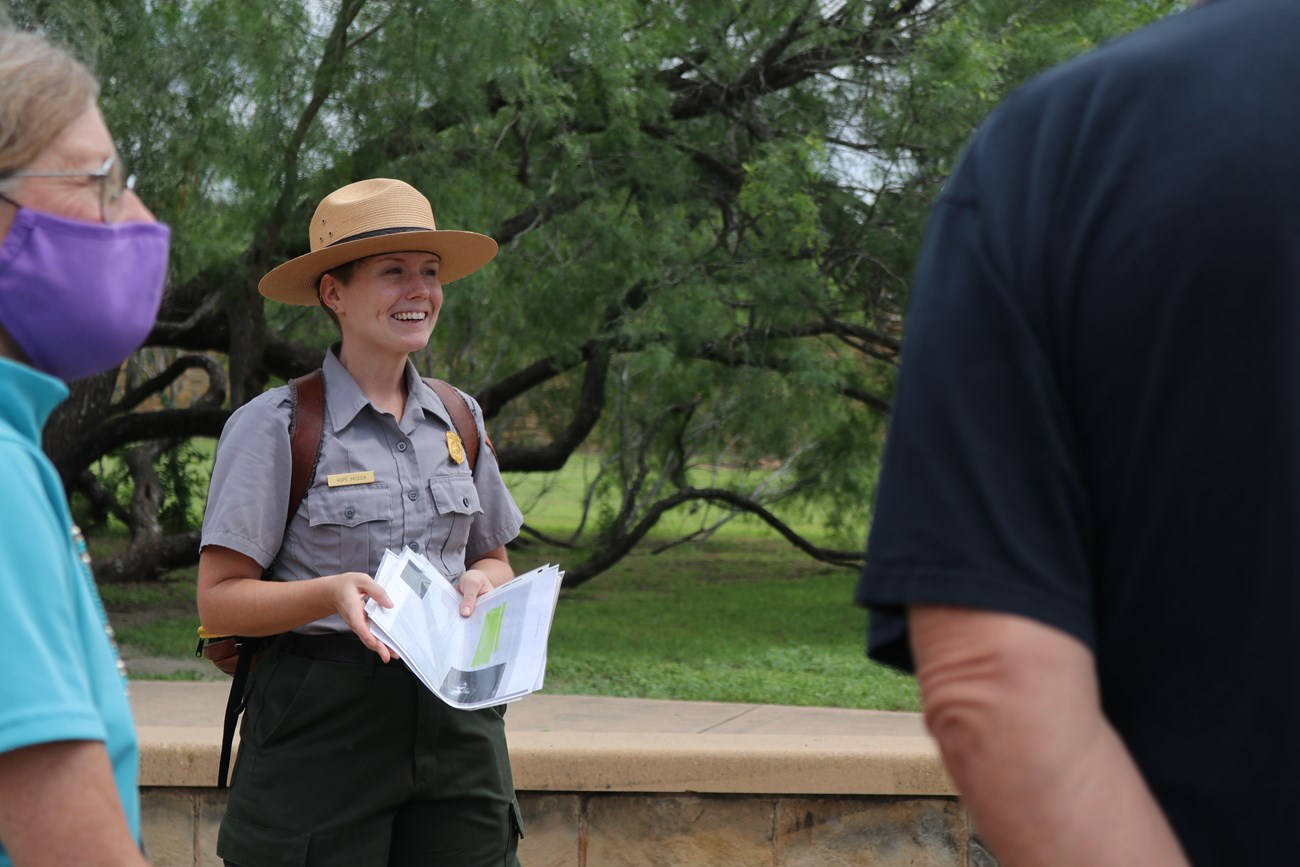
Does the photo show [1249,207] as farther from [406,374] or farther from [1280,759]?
[406,374]

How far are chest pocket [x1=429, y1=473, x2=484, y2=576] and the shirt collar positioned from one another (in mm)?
1565

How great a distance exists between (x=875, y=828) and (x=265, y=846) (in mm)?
2063

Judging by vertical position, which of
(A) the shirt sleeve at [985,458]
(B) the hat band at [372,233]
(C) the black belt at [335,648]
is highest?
(A) the shirt sleeve at [985,458]

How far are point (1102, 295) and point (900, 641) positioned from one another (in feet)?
1.03

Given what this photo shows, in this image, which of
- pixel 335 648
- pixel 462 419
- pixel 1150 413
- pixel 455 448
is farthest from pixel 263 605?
pixel 1150 413

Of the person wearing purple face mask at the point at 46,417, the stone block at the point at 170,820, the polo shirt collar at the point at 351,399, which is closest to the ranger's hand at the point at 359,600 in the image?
the polo shirt collar at the point at 351,399

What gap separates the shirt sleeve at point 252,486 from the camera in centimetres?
277

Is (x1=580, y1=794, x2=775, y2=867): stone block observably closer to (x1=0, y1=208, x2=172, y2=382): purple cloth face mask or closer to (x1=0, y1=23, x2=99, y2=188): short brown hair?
A: (x1=0, y1=208, x2=172, y2=382): purple cloth face mask

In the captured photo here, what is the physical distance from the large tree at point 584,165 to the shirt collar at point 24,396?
639 cm

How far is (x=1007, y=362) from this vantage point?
109 cm

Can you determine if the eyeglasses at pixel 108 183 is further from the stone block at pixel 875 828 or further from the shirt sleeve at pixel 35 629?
the stone block at pixel 875 828

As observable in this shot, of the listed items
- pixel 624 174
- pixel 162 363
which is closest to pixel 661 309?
pixel 624 174

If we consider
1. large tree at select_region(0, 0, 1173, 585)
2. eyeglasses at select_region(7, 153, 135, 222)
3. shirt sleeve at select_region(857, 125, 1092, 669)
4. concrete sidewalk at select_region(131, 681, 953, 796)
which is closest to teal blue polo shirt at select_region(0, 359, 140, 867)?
eyeglasses at select_region(7, 153, 135, 222)

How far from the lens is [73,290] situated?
58.1 inches
